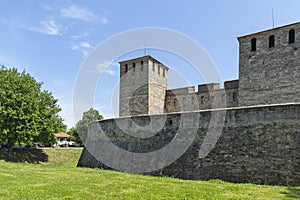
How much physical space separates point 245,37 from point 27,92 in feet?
58.9

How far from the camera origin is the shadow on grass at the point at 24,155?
19423mm

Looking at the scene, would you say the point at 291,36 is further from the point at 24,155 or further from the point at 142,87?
the point at 24,155

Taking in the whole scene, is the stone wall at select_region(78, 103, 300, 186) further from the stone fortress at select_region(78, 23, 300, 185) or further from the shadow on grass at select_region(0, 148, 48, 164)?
the shadow on grass at select_region(0, 148, 48, 164)


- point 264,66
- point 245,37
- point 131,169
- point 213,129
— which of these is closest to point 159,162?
point 131,169

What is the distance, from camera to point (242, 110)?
9789 mm

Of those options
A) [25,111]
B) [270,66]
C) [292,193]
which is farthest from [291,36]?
[25,111]

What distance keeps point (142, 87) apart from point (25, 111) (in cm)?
990

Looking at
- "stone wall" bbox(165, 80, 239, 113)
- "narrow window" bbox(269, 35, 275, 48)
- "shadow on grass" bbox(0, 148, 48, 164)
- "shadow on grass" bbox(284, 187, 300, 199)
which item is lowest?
"shadow on grass" bbox(0, 148, 48, 164)

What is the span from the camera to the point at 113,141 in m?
14.5

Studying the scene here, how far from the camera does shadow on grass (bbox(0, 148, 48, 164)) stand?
19423 mm

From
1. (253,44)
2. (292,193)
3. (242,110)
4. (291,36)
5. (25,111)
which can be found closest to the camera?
(292,193)

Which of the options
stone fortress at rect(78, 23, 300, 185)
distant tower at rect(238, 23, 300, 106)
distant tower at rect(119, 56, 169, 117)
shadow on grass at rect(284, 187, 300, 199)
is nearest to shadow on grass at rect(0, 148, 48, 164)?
stone fortress at rect(78, 23, 300, 185)

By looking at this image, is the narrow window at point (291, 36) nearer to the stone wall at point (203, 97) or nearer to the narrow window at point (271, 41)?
the narrow window at point (271, 41)

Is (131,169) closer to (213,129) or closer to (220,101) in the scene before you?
(213,129)
